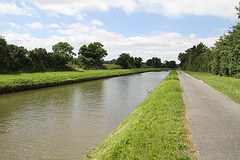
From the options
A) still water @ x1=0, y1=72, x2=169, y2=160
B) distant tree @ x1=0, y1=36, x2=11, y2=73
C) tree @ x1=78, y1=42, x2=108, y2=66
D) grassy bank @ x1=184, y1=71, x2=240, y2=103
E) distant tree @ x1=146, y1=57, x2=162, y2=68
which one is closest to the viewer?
still water @ x1=0, y1=72, x2=169, y2=160

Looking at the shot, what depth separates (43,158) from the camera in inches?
197

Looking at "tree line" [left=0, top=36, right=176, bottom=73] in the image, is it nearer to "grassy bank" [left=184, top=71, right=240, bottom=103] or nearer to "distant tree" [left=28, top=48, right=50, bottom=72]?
"distant tree" [left=28, top=48, right=50, bottom=72]

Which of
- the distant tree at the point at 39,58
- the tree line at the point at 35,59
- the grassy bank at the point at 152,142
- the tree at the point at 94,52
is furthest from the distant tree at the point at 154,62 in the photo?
the grassy bank at the point at 152,142

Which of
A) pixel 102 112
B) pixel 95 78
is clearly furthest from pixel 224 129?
pixel 95 78

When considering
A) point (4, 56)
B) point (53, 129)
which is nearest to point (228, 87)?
point (53, 129)

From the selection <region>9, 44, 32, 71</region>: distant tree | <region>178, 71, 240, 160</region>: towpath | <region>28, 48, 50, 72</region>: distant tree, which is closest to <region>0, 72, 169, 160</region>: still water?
<region>178, 71, 240, 160</region>: towpath

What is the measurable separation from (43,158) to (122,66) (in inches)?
3378

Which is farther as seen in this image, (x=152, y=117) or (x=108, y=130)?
(x=108, y=130)

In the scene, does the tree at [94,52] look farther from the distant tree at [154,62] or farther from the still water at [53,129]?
the distant tree at [154,62]

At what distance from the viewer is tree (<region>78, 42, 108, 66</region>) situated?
66.6m

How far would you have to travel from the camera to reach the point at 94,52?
6894 centimetres

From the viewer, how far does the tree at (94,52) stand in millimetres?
66625

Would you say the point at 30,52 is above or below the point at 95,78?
above

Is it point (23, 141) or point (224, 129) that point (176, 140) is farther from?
point (23, 141)
